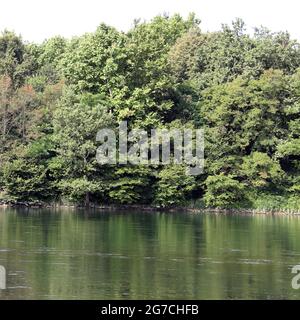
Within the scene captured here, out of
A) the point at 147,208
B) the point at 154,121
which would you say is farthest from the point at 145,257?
the point at 154,121

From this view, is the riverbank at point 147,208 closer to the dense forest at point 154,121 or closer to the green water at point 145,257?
the dense forest at point 154,121

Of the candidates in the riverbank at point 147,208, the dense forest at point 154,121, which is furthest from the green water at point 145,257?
the dense forest at point 154,121

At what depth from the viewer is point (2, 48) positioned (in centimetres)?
6631

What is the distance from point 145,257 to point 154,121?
2823 cm

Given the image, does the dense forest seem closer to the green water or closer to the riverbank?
the riverbank

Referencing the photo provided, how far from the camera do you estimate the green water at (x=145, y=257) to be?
22.8 meters

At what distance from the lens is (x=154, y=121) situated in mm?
57188

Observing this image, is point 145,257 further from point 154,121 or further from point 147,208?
point 154,121

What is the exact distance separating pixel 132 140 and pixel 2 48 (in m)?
16.4

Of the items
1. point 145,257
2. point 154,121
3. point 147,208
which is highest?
point 154,121

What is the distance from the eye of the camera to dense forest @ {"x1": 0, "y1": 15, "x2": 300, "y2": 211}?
5488cm

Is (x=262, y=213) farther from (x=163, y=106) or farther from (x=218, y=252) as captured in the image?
(x=218, y=252)

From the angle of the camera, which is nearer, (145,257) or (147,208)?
(145,257)
